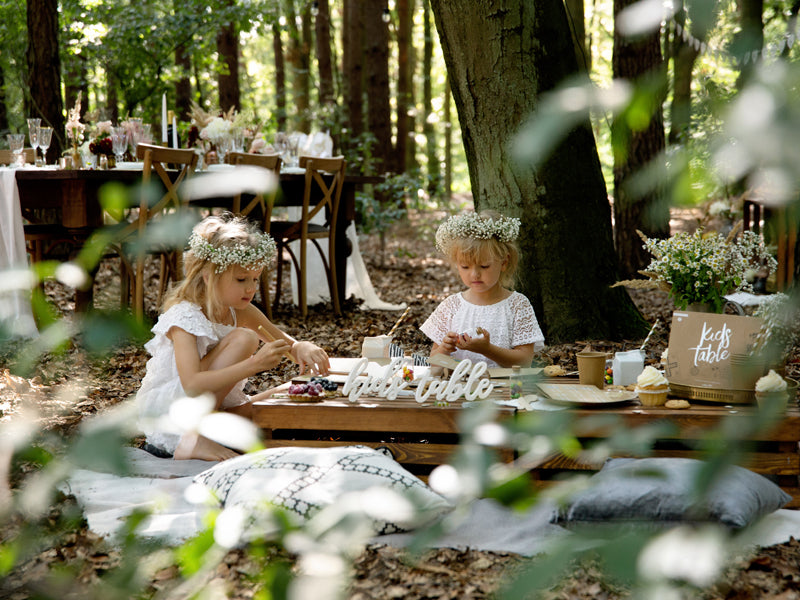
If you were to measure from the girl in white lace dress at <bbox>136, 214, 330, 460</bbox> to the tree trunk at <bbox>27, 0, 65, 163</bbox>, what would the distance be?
521 centimetres

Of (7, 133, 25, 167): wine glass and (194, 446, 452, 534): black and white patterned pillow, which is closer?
(194, 446, 452, 534): black and white patterned pillow

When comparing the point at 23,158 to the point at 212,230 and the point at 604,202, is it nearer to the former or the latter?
the point at 212,230

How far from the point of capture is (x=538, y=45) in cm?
499

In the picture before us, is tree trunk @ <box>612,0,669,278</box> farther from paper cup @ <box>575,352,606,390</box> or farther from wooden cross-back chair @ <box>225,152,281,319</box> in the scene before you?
paper cup @ <box>575,352,606,390</box>

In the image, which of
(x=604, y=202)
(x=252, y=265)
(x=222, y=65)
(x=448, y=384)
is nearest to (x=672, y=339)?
(x=448, y=384)

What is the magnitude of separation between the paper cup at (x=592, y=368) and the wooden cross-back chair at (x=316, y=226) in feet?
11.6

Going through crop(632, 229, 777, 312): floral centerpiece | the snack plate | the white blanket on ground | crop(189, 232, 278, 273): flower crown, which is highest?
crop(189, 232, 278, 273): flower crown

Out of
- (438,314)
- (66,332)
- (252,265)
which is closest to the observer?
(66,332)

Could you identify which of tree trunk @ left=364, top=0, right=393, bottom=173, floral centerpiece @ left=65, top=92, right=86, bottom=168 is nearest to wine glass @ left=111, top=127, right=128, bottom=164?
floral centerpiece @ left=65, top=92, right=86, bottom=168

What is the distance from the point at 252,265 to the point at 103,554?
1.44 meters

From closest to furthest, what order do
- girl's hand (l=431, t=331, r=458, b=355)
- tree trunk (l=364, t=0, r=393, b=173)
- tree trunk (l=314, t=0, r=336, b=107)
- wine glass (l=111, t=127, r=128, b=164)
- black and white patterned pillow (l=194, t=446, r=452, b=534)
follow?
black and white patterned pillow (l=194, t=446, r=452, b=534)
girl's hand (l=431, t=331, r=458, b=355)
wine glass (l=111, t=127, r=128, b=164)
tree trunk (l=364, t=0, r=393, b=173)
tree trunk (l=314, t=0, r=336, b=107)

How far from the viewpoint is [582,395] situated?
3.01 meters

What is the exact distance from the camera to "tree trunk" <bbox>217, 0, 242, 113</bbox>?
11695 millimetres

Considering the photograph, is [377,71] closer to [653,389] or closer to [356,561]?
[653,389]
